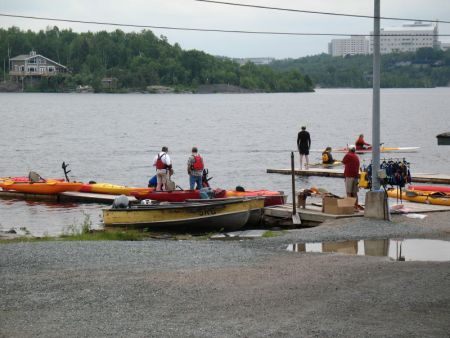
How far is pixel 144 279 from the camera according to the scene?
50.4 feet

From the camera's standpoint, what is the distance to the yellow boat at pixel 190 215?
25.4 metres

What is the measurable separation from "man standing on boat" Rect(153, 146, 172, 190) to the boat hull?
412 centimetres

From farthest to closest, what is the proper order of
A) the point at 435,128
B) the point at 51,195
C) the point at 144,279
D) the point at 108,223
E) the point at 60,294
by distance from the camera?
the point at 435,128
the point at 51,195
the point at 108,223
the point at 144,279
the point at 60,294

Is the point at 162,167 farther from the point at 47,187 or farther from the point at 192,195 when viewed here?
the point at 47,187

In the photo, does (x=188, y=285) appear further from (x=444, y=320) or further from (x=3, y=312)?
(x=444, y=320)

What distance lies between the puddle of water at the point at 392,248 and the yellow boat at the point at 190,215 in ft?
17.3

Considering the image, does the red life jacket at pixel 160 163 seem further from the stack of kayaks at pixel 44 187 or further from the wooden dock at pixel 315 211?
the stack of kayaks at pixel 44 187

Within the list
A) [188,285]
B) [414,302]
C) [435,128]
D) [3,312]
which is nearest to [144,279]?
[188,285]

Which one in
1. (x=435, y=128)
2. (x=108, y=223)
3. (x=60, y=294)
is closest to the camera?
(x=60, y=294)

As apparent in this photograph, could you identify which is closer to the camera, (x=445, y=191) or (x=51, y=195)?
(x=445, y=191)

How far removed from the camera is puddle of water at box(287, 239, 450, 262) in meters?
18.8

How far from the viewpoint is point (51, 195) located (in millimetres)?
36875

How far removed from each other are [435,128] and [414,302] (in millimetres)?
95947

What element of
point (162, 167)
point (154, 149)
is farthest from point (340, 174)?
point (154, 149)
